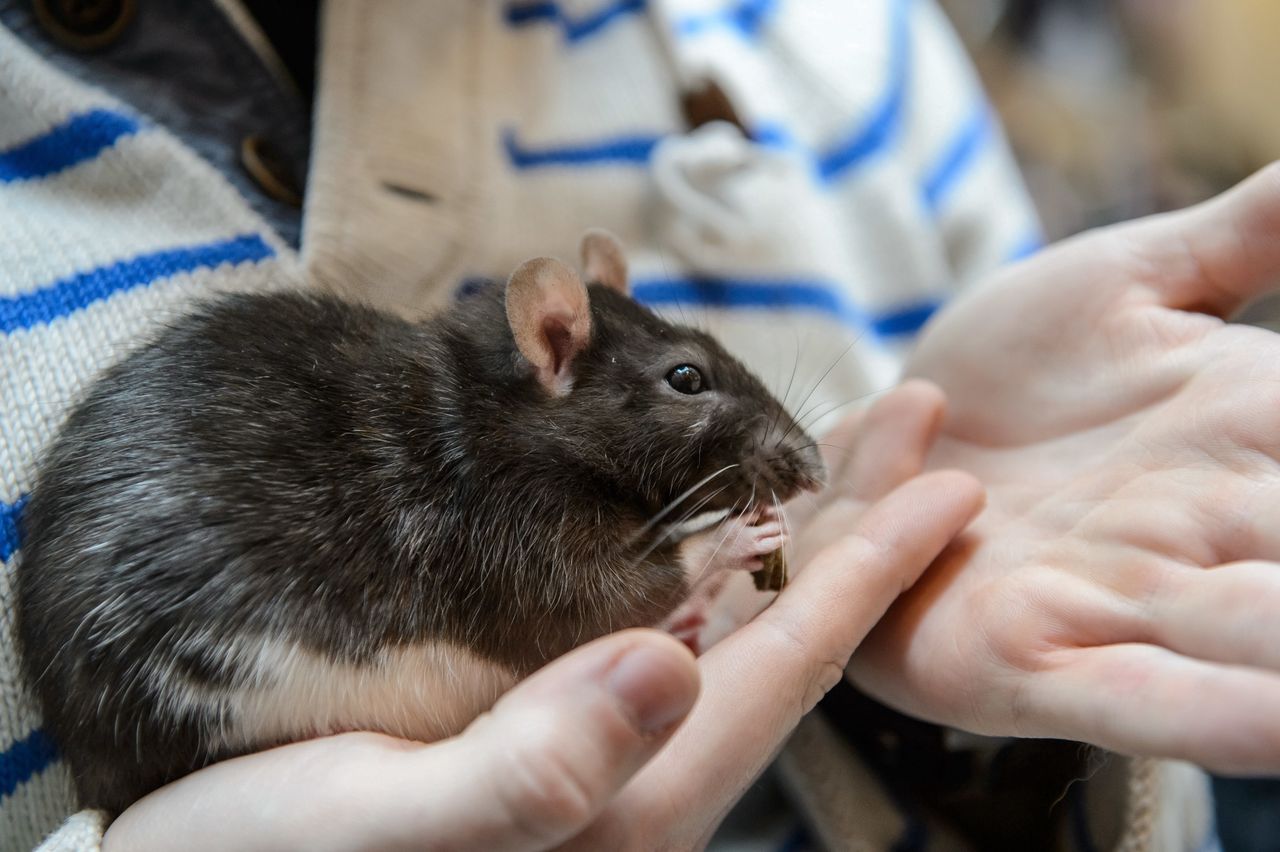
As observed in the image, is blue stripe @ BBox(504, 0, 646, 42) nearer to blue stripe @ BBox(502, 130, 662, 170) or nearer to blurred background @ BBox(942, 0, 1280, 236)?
blue stripe @ BBox(502, 130, 662, 170)

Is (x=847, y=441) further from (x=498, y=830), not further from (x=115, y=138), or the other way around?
(x=115, y=138)

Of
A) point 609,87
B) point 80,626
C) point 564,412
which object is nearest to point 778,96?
point 609,87

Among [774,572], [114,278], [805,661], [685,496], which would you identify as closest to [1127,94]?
[774,572]

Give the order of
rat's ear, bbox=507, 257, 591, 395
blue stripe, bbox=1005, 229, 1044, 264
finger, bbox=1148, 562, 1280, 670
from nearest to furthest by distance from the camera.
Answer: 1. finger, bbox=1148, 562, 1280, 670
2. rat's ear, bbox=507, 257, 591, 395
3. blue stripe, bbox=1005, 229, 1044, 264

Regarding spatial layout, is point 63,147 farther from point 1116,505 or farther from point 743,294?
point 1116,505

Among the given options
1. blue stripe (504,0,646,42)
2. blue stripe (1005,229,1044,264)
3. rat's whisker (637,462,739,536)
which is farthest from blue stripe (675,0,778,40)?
rat's whisker (637,462,739,536)

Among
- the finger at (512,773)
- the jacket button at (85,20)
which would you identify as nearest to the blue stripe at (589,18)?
the jacket button at (85,20)
